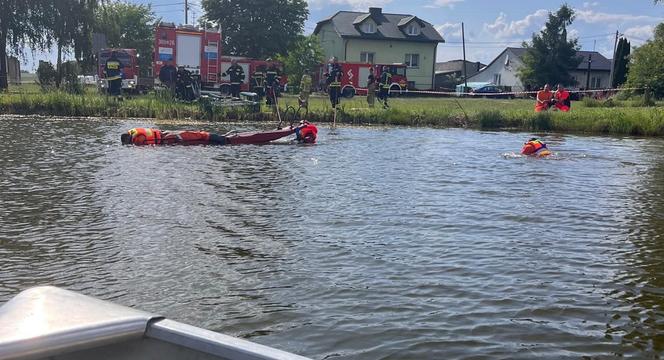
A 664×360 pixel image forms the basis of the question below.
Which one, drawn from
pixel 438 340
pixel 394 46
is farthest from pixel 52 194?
pixel 394 46

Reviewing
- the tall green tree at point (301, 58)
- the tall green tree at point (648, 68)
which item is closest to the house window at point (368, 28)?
Result: the tall green tree at point (301, 58)

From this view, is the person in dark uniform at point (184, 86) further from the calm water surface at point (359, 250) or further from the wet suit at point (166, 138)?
the calm water surface at point (359, 250)

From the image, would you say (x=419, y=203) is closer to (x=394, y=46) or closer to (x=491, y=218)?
(x=491, y=218)

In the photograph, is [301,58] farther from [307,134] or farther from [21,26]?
[307,134]

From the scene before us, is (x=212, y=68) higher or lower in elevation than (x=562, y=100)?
higher

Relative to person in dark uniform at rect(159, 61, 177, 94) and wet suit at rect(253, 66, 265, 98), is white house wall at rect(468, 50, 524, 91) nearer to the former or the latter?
wet suit at rect(253, 66, 265, 98)

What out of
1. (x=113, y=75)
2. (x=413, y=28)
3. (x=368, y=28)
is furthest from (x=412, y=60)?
(x=113, y=75)

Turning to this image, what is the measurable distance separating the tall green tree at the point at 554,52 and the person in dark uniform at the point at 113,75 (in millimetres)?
33000

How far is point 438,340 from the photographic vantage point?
511 centimetres

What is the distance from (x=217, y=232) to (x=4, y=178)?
5.50 meters

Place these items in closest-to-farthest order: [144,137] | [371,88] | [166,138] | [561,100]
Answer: [144,137], [166,138], [561,100], [371,88]

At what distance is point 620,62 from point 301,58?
23978mm

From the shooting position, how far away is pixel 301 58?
51031 mm

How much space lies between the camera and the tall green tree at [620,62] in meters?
50.3
